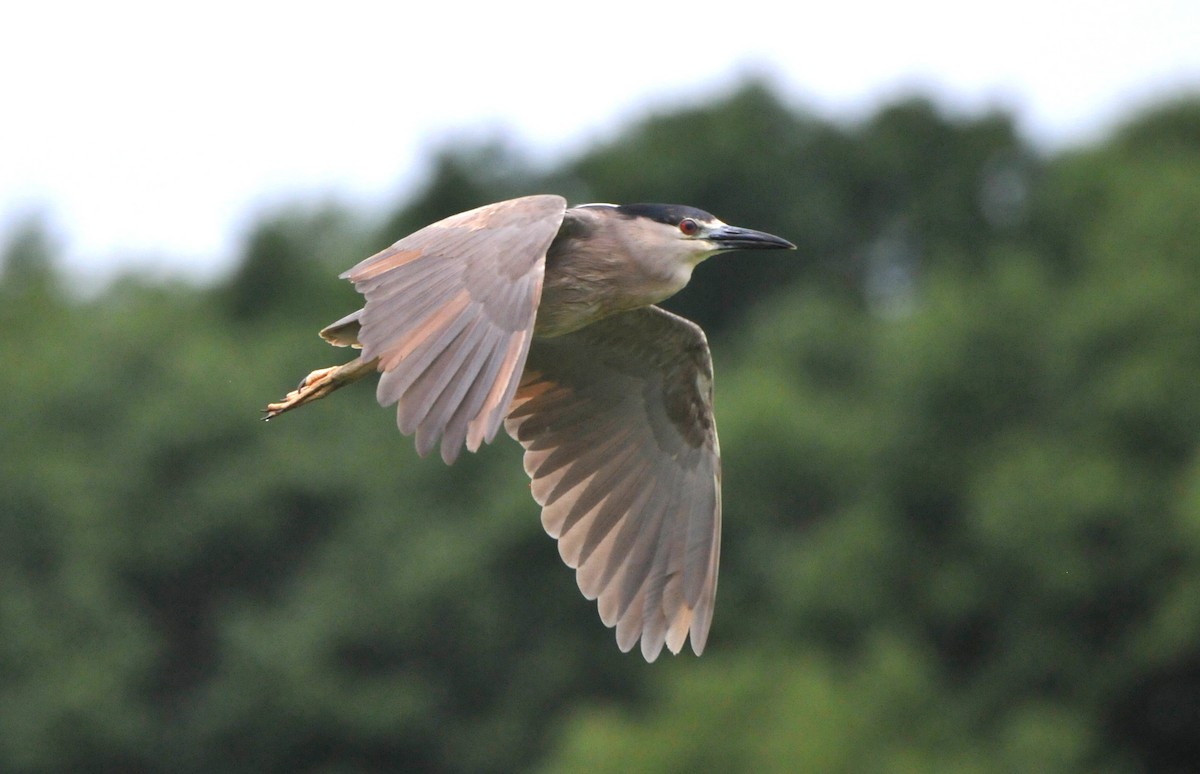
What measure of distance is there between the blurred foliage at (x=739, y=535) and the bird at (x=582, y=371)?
91.3 feet

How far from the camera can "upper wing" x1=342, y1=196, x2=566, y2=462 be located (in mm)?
7430

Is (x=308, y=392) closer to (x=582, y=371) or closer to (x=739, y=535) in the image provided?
(x=582, y=371)

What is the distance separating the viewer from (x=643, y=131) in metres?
64.7

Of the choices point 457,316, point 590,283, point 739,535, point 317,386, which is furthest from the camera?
point 739,535

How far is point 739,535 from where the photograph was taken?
156ft

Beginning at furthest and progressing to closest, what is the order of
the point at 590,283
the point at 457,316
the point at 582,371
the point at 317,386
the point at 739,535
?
the point at 739,535, the point at 582,371, the point at 317,386, the point at 590,283, the point at 457,316

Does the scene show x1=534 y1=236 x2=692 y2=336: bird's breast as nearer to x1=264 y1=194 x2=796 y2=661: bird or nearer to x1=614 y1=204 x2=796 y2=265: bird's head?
x1=264 y1=194 x2=796 y2=661: bird

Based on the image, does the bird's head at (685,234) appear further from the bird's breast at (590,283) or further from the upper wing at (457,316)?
the upper wing at (457,316)

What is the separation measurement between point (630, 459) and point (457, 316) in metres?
2.51

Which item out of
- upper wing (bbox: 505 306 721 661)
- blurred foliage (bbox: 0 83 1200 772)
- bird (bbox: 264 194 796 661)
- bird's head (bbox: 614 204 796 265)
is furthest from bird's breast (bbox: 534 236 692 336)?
blurred foliage (bbox: 0 83 1200 772)

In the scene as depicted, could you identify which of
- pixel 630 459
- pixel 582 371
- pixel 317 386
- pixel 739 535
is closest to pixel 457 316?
pixel 317 386

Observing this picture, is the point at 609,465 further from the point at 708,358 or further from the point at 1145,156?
the point at 1145,156

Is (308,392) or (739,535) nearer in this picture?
(308,392)

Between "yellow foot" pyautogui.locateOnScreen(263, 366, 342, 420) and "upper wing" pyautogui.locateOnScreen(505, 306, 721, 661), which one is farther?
"upper wing" pyautogui.locateOnScreen(505, 306, 721, 661)
